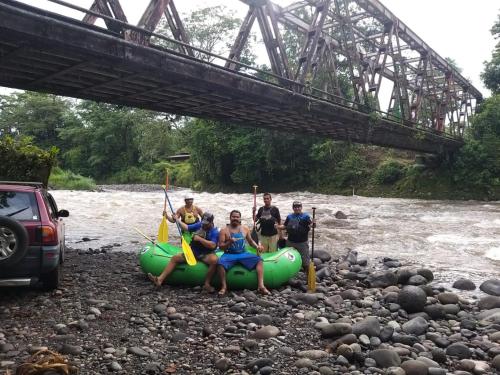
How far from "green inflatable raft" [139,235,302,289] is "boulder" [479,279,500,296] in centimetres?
328

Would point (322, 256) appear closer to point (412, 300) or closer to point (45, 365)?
point (412, 300)

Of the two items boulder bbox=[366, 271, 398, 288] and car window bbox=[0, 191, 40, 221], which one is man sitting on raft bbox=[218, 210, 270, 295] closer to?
boulder bbox=[366, 271, 398, 288]

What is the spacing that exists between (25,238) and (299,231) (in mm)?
4732

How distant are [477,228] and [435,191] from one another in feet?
57.7

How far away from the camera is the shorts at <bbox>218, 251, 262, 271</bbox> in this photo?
7109 mm

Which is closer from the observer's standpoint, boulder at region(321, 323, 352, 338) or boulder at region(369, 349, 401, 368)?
boulder at region(369, 349, 401, 368)

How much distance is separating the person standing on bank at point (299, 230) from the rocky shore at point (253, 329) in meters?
0.83

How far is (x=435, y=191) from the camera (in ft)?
109

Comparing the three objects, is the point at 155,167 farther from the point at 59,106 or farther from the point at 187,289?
the point at 187,289

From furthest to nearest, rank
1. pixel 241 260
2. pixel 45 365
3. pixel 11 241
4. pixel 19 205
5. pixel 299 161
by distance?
pixel 299 161
pixel 241 260
pixel 19 205
pixel 11 241
pixel 45 365

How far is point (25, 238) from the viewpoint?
536cm

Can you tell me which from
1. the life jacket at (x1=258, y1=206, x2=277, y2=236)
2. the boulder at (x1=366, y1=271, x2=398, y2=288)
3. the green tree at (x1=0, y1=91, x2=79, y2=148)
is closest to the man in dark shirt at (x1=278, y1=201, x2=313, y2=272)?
the life jacket at (x1=258, y1=206, x2=277, y2=236)

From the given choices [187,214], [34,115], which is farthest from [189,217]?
[34,115]

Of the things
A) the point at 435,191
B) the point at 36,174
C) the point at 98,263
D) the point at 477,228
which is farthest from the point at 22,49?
the point at 435,191
